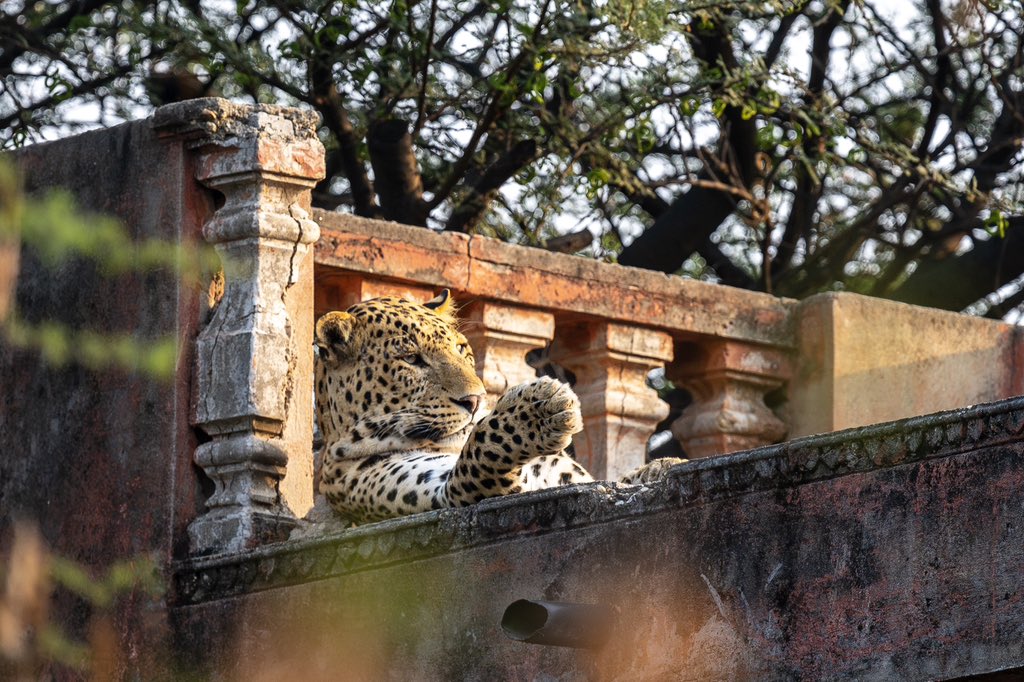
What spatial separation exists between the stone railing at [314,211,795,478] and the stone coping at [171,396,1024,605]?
5.05 ft

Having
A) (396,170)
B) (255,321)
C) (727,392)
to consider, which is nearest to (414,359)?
(255,321)

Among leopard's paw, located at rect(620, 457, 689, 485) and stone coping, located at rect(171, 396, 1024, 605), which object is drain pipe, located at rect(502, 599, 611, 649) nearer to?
stone coping, located at rect(171, 396, 1024, 605)

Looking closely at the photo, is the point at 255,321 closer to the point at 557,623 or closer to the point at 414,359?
the point at 414,359

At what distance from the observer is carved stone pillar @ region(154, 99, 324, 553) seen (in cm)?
728

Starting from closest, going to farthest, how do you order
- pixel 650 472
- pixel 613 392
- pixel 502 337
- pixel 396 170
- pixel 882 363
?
pixel 650 472 → pixel 502 337 → pixel 613 392 → pixel 882 363 → pixel 396 170

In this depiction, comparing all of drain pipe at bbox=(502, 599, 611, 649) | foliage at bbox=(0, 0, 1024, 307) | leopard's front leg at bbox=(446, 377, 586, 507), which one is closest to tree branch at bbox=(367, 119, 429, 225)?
foliage at bbox=(0, 0, 1024, 307)

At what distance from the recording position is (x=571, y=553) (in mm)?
6242

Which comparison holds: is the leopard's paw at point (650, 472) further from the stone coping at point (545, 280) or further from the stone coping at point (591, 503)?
the stone coping at point (545, 280)

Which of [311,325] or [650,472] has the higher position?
[311,325]

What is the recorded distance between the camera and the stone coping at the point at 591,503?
557 centimetres

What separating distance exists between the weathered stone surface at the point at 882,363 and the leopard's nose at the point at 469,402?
1844 mm

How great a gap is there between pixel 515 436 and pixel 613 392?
2.00 m

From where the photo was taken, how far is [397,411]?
784 centimetres

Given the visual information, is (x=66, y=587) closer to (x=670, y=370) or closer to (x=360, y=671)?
(x=360, y=671)
